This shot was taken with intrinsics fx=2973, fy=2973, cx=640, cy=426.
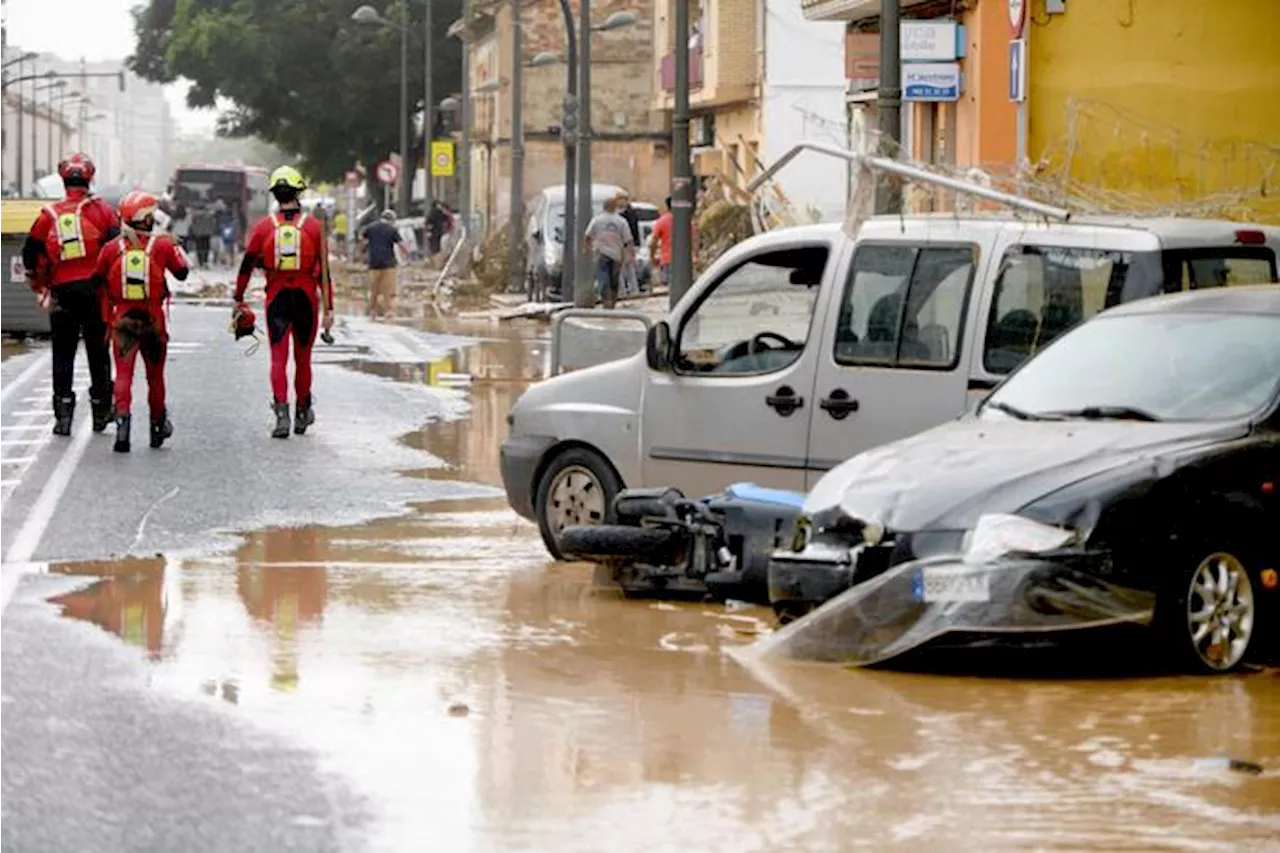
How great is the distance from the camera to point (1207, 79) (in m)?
29.0

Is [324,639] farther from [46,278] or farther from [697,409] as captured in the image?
[46,278]

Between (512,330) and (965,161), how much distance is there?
9.74 m

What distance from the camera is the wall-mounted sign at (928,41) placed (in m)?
29.2

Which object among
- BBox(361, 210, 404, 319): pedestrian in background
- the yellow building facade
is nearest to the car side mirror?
the yellow building facade

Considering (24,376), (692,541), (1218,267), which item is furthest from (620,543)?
(24,376)

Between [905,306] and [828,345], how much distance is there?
1.32 feet

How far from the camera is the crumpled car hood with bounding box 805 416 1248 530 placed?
10.2 metres

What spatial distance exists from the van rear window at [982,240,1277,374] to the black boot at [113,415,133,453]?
7.75m

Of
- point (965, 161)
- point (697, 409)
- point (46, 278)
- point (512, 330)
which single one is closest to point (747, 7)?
point (512, 330)

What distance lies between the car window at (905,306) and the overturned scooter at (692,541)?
2.62 ft

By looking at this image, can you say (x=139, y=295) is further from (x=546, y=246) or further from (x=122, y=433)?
(x=546, y=246)

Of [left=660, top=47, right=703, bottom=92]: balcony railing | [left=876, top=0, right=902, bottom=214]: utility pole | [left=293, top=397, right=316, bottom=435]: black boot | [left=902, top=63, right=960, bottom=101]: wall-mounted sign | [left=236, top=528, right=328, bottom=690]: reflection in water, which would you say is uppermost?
[left=660, top=47, right=703, bottom=92]: balcony railing

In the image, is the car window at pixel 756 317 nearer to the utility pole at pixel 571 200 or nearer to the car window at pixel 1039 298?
the car window at pixel 1039 298

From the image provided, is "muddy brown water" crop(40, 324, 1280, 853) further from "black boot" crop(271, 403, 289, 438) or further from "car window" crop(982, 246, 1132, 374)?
"black boot" crop(271, 403, 289, 438)
